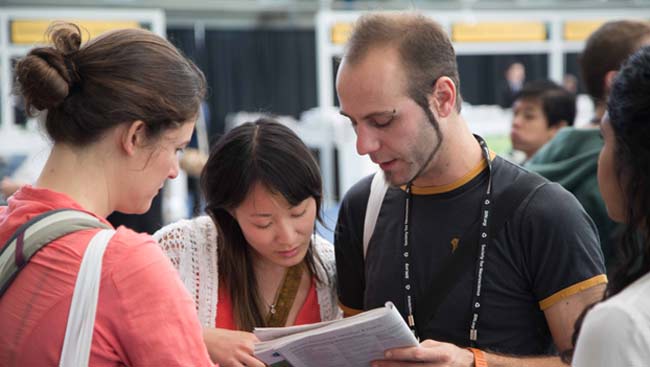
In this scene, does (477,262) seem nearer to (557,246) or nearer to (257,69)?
(557,246)

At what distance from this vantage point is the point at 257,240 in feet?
6.88

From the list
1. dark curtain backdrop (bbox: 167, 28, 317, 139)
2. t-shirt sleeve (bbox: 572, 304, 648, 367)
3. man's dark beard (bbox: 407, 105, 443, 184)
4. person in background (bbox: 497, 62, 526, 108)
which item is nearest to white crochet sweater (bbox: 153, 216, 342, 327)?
man's dark beard (bbox: 407, 105, 443, 184)

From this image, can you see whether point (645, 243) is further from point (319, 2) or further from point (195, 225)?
point (319, 2)

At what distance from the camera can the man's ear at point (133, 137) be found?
131cm

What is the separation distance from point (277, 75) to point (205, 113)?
1600 mm

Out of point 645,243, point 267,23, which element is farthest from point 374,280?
point 267,23

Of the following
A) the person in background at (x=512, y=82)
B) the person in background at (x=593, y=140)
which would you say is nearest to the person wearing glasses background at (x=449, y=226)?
the person in background at (x=593, y=140)

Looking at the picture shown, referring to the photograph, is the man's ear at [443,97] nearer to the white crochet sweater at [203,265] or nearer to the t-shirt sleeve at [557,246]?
the t-shirt sleeve at [557,246]

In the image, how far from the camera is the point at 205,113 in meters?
9.84

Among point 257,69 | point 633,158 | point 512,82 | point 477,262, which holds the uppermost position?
point 633,158

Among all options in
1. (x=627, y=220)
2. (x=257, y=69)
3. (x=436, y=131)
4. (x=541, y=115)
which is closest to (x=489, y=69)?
(x=257, y=69)

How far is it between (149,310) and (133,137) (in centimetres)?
30

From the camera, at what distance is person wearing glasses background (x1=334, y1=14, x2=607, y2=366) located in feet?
5.58

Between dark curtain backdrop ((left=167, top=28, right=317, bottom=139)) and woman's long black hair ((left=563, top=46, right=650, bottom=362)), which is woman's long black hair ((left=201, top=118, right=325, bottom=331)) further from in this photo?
A: dark curtain backdrop ((left=167, top=28, right=317, bottom=139))
